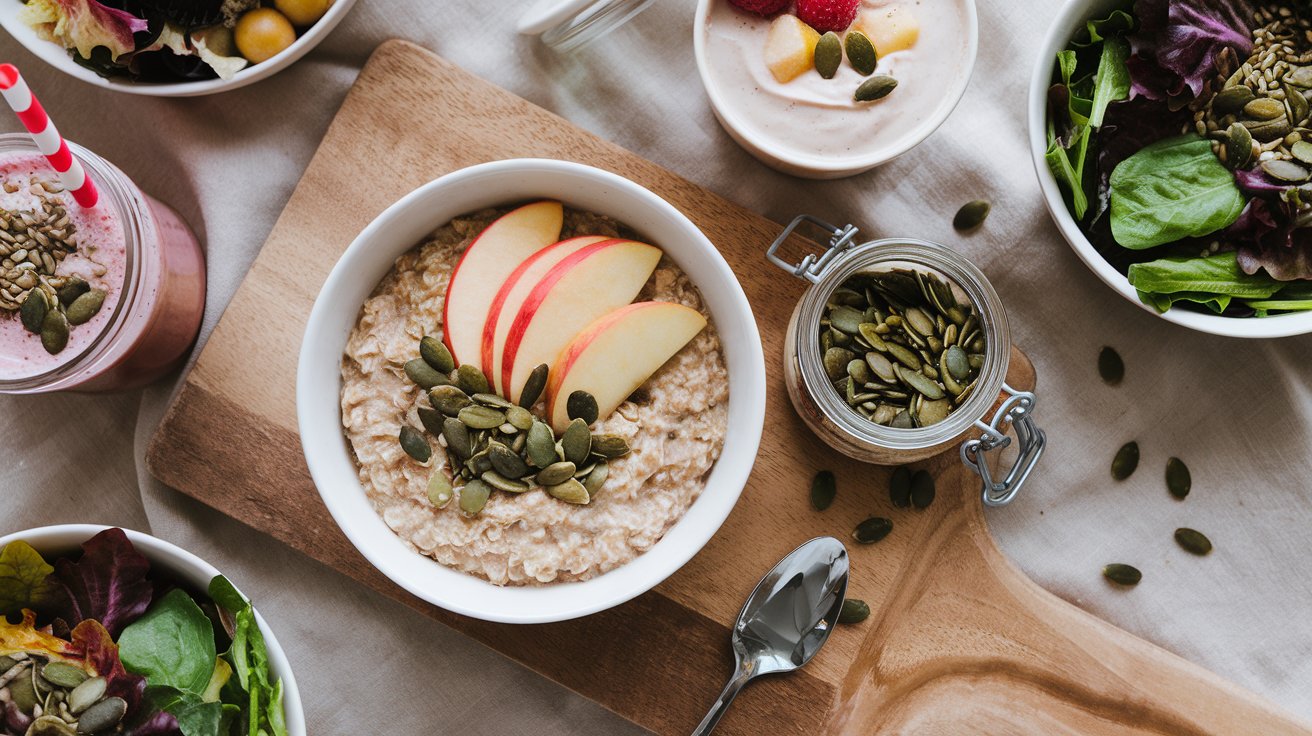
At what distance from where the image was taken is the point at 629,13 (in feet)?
6.10

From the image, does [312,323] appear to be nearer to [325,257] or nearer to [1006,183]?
[325,257]

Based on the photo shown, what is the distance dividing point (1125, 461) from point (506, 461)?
4.25 feet

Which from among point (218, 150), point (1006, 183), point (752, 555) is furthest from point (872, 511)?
point (218, 150)

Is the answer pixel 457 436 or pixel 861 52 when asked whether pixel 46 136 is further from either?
pixel 861 52

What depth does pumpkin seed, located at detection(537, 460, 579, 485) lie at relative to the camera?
5.06ft

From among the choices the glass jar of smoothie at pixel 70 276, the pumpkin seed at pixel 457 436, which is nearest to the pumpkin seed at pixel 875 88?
the pumpkin seed at pixel 457 436

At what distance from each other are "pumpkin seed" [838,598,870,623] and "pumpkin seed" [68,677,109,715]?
126cm

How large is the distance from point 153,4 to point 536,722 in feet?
5.18

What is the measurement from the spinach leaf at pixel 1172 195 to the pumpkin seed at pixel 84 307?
1833 millimetres

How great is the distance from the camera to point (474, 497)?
1.55m

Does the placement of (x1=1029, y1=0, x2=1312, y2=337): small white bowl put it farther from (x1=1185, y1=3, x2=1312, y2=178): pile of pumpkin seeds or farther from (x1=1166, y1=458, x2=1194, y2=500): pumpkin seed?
(x1=1166, y1=458, x2=1194, y2=500): pumpkin seed

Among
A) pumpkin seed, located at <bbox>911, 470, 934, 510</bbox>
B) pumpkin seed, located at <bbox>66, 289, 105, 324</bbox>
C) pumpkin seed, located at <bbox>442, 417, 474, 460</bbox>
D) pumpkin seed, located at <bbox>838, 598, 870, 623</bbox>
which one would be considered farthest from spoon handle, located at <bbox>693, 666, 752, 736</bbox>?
pumpkin seed, located at <bbox>66, 289, 105, 324</bbox>

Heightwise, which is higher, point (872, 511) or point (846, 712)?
point (872, 511)

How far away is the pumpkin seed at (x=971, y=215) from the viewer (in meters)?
1.91
